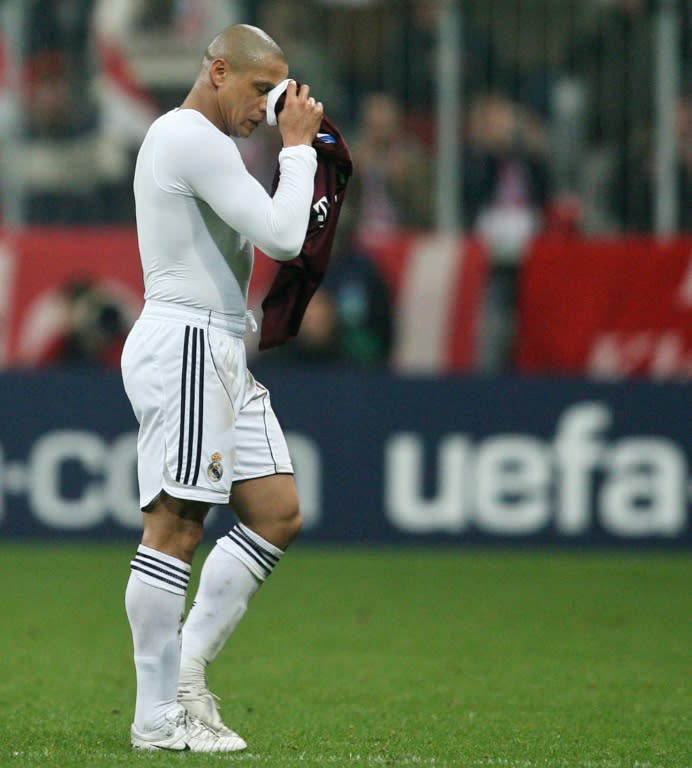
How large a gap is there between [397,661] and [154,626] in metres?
2.49

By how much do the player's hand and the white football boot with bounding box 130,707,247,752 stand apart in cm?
179

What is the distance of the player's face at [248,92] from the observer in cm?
520

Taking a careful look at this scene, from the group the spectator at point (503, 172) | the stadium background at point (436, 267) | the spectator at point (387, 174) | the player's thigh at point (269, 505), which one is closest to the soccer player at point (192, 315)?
the player's thigh at point (269, 505)

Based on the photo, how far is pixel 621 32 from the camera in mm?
12086

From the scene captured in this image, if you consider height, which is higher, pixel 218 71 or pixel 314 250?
pixel 218 71

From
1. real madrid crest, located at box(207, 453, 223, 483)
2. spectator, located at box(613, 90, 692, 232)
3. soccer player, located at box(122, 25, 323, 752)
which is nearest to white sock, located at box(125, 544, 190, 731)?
soccer player, located at box(122, 25, 323, 752)

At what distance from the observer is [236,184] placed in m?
5.04

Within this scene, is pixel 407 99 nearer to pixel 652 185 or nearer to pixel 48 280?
pixel 652 185

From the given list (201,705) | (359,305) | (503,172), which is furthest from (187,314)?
(503,172)

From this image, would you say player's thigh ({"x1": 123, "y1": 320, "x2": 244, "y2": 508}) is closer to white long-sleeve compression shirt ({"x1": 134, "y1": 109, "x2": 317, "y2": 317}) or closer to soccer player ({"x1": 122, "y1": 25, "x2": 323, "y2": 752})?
soccer player ({"x1": 122, "y1": 25, "x2": 323, "y2": 752})

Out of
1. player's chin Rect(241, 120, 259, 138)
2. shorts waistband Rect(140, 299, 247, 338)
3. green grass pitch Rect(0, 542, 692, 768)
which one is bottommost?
green grass pitch Rect(0, 542, 692, 768)

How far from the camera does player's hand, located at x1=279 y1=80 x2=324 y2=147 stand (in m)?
5.16

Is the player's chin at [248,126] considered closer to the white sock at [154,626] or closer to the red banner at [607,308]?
the white sock at [154,626]

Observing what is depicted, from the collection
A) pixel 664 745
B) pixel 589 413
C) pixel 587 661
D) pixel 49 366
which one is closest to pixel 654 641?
pixel 587 661
